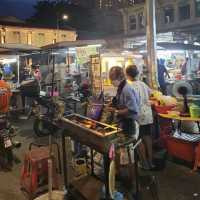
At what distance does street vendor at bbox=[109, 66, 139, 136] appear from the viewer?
5367 millimetres

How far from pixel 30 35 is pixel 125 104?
110 ft

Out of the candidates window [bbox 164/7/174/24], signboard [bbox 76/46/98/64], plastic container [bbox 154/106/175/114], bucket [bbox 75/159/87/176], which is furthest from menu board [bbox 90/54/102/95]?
window [bbox 164/7/174/24]

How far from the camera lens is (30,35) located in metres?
36.9

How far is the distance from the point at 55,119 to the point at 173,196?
16.3ft

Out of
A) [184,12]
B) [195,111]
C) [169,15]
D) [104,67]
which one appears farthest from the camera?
[169,15]

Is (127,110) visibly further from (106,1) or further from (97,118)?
(106,1)

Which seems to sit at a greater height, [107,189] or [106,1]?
[106,1]

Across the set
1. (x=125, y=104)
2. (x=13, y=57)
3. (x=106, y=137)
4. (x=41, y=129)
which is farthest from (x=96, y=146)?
(x=13, y=57)

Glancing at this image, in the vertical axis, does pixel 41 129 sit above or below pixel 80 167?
above

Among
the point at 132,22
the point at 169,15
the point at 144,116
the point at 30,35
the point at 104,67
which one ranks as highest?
the point at 132,22

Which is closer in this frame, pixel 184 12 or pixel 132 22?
pixel 184 12

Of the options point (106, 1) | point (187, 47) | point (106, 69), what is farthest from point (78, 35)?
point (106, 69)

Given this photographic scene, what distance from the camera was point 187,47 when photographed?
1405cm

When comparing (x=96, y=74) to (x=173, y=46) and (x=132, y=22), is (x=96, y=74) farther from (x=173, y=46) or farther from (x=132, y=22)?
(x=132, y=22)
